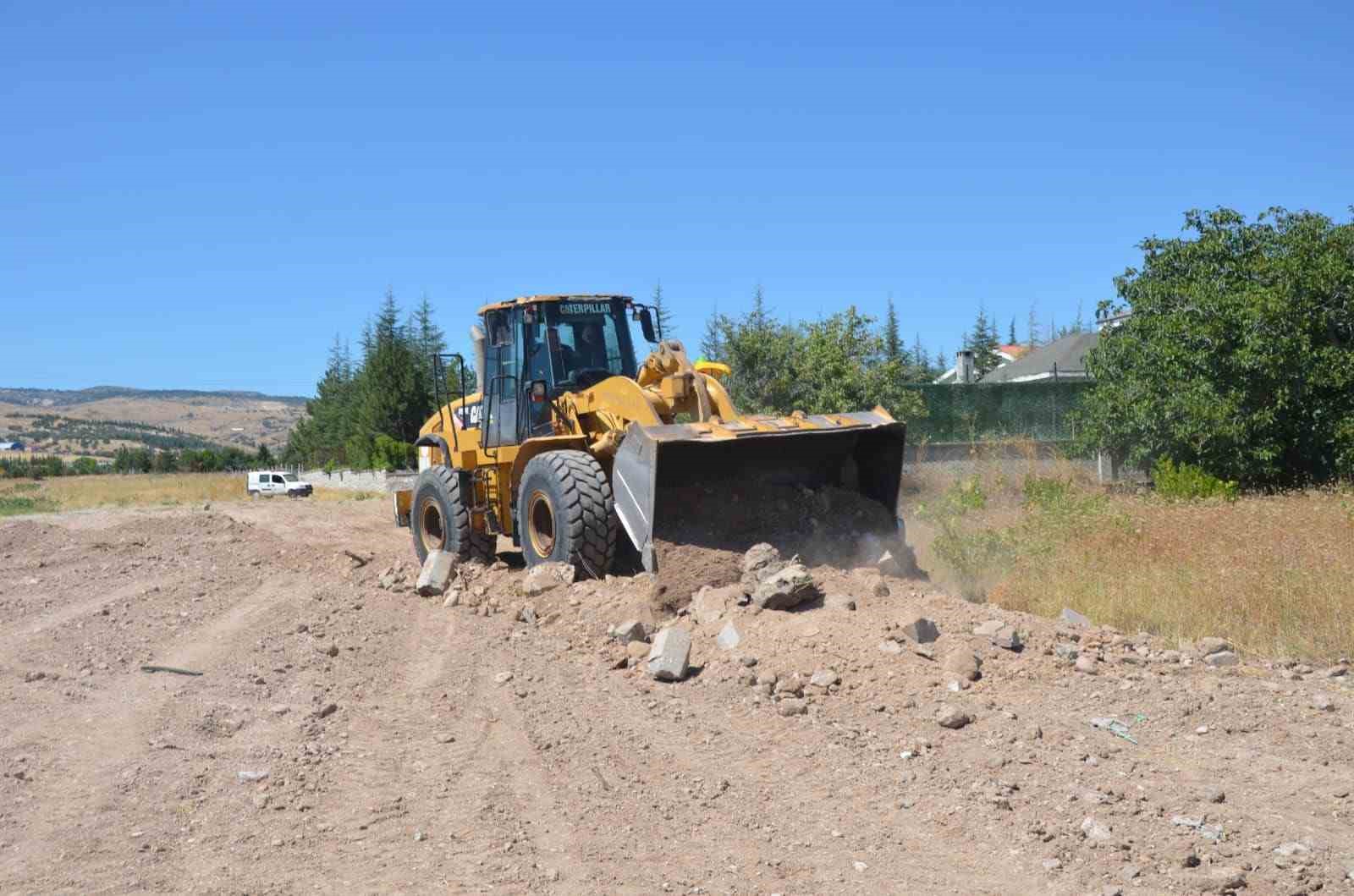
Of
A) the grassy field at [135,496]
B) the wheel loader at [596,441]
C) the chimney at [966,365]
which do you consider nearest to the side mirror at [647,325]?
the wheel loader at [596,441]

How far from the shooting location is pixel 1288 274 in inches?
764

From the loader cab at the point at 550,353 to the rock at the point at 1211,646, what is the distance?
617 cm

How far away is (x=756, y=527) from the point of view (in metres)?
10.7

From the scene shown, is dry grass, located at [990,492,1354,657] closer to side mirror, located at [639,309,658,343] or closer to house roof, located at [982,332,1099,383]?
side mirror, located at [639,309,658,343]

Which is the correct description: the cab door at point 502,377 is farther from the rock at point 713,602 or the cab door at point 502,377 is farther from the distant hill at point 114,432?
the distant hill at point 114,432

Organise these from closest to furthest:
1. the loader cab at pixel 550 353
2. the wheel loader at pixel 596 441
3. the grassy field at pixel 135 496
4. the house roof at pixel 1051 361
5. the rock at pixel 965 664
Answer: the rock at pixel 965 664
the wheel loader at pixel 596 441
the loader cab at pixel 550 353
the grassy field at pixel 135 496
the house roof at pixel 1051 361

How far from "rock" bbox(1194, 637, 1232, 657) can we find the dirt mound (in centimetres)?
308

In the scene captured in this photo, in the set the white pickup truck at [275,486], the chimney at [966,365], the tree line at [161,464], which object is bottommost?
the white pickup truck at [275,486]

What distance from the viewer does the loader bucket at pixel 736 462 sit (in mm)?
10125

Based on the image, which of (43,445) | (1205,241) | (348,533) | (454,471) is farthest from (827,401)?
(43,445)

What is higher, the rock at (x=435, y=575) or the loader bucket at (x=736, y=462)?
the loader bucket at (x=736, y=462)

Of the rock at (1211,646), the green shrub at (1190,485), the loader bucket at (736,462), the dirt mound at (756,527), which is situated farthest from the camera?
the green shrub at (1190,485)

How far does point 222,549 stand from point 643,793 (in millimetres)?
11386

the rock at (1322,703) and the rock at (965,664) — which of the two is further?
the rock at (965,664)
